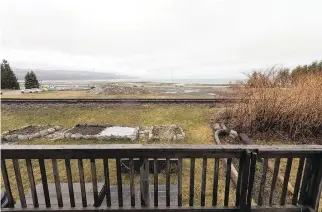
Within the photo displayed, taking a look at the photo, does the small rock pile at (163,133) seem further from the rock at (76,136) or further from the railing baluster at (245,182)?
the railing baluster at (245,182)

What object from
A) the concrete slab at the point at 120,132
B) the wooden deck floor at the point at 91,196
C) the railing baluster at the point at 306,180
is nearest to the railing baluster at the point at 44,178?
the wooden deck floor at the point at 91,196

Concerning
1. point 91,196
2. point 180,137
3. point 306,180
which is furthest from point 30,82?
point 306,180

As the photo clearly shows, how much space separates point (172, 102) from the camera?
468 inches

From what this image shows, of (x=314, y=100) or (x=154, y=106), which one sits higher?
(x=314, y=100)

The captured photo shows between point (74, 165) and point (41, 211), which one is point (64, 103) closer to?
point (74, 165)

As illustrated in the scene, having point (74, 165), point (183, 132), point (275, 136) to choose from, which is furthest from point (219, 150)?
point (275, 136)

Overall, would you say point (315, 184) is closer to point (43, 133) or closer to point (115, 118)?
point (43, 133)

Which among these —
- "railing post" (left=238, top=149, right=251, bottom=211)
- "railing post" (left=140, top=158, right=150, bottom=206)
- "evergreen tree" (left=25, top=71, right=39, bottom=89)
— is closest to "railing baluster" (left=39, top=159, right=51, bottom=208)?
"railing post" (left=140, top=158, right=150, bottom=206)

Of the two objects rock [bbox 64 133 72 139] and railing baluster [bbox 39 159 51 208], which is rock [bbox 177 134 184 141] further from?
railing baluster [bbox 39 159 51 208]

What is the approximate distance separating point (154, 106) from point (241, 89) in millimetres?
4950

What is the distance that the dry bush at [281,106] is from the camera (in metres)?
6.46

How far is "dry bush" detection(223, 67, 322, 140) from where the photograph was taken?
255 inches

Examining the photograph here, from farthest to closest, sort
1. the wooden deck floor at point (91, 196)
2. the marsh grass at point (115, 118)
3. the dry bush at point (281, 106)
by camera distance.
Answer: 1. the dry bush at point (281, 106)
2. the marsh grass at point (115, 118)
3. the wooden deck floor at point (91, 196)

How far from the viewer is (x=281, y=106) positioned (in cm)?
667
